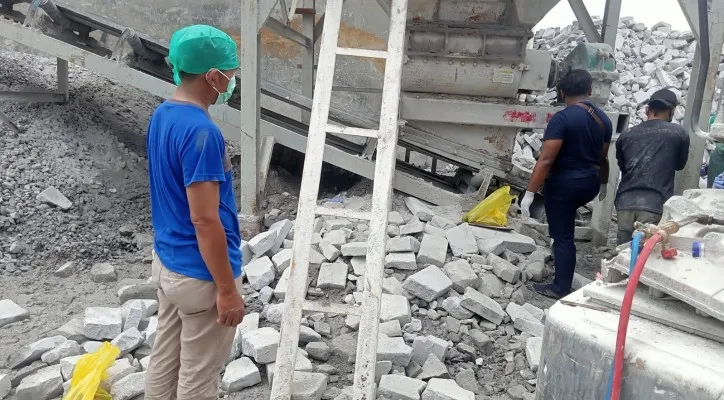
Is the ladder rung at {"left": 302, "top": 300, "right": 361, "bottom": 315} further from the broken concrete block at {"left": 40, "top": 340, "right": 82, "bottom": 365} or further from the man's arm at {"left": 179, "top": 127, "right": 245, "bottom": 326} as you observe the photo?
the broken concrete block at {"left": 40, "top": 340, "right": 82, "bottom": 365}

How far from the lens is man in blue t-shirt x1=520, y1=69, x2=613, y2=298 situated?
153 inches

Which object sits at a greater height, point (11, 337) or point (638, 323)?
point (638, 323)

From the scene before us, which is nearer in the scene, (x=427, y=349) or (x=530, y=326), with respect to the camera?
(x=427, y=349)

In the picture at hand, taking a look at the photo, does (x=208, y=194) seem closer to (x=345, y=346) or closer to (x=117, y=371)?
(x=117, y=371)

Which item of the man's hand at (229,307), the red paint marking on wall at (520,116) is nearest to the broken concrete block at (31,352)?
the man's hand at (229,307)

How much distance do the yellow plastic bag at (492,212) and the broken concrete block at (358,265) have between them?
4.18 ft

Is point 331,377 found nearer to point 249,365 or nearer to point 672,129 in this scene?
point 249,365

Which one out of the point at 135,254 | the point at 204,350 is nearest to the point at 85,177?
the point at 135,254

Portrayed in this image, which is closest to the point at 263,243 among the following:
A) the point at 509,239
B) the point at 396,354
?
the point at 396,354

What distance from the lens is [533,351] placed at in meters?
3.19

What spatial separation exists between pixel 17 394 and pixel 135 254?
2109mm

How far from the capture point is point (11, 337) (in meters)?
3.39

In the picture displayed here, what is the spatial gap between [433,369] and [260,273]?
1.37 m

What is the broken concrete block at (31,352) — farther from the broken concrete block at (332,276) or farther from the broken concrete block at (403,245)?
the broken concrete block at (403,245)
